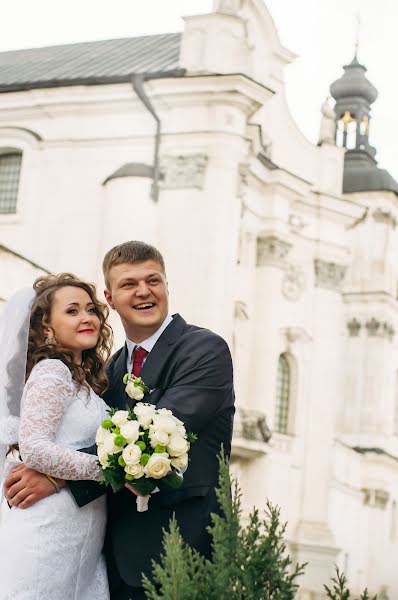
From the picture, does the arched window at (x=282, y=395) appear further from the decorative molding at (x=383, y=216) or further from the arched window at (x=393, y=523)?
the decorative molding at (x=383, y=216)

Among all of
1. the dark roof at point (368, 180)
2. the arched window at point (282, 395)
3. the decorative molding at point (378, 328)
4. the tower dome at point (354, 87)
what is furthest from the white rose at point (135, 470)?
the tower dome at point (354, 87)

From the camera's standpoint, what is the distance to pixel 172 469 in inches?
199

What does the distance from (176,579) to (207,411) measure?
55.1 inches

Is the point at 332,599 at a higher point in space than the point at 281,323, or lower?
lower

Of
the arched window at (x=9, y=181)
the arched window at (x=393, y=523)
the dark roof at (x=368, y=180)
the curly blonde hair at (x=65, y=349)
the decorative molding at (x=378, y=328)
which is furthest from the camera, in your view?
the dark roof at (x=368, y=180)

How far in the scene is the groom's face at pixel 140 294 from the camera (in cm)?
540

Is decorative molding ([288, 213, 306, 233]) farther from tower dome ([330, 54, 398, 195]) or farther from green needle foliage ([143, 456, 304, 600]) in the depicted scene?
green needle foliage ([143, 456, 304, 600])

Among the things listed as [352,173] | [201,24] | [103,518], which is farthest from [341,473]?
[103,518]

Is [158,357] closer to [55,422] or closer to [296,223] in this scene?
[55,422]

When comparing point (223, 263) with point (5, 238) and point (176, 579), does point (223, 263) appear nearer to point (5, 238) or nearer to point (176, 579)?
point (5, 238)

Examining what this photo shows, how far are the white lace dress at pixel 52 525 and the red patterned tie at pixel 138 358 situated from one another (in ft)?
1.12

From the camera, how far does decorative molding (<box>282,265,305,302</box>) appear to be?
32.9m

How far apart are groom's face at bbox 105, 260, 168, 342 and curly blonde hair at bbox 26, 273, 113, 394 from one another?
0.57ft

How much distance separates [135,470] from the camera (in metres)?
4.88
